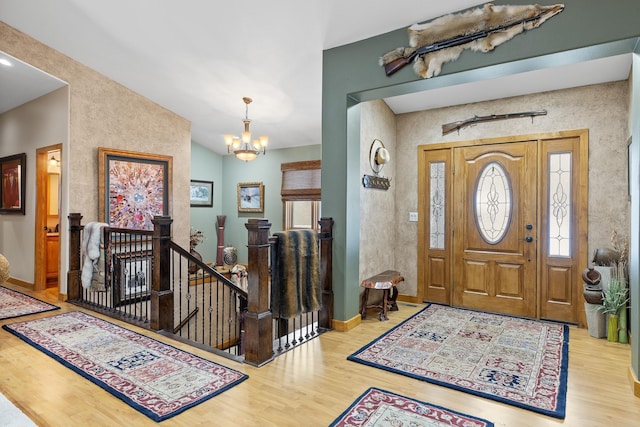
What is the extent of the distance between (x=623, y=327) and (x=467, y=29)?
306cm

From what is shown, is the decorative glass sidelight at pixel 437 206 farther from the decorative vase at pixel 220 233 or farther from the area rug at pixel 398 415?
the decorative vase at pixel 220 233

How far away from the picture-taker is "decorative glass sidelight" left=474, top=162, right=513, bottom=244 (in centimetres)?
446

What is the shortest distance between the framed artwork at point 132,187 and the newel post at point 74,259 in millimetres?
400

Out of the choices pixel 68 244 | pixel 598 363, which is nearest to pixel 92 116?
pixel 68 244

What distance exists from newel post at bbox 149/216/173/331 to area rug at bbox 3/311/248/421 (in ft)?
0.82

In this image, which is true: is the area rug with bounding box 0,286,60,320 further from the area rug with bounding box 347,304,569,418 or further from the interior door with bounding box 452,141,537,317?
the interior door with bounding box 452,141,537,317

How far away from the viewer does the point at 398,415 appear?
2211mm

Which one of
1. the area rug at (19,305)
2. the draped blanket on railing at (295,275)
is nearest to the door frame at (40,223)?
the area rug at (19,305)

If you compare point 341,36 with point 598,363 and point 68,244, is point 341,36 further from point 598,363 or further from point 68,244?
point 68,244

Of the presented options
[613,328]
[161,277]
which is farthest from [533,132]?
[161,277]

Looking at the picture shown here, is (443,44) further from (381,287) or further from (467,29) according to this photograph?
(381,287)

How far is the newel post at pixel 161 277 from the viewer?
3.71 metres

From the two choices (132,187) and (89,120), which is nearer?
(89,120)

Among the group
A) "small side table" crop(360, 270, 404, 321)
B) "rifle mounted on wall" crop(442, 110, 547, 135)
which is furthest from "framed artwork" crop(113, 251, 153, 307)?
"rifle mounted on wall" crop(442, 110, 547, 135)
